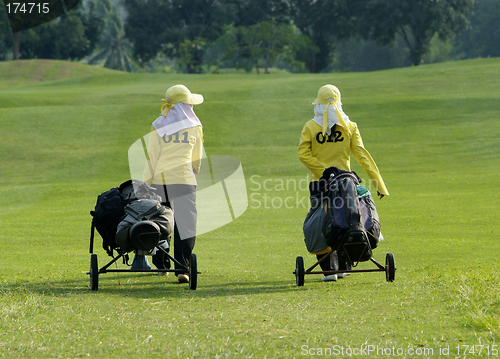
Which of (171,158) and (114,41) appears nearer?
(171,158)

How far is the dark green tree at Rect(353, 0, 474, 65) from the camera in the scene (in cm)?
6347

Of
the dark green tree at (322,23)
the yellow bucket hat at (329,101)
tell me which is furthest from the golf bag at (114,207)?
the dark green tree at (322,23)

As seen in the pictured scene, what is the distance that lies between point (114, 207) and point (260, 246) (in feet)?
12.9

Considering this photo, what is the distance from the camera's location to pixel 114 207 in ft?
21.5

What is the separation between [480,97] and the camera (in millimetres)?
32219

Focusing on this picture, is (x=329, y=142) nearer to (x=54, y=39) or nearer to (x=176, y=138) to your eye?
(x=176, y=138)

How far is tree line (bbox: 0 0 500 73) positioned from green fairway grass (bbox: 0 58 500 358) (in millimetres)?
33371

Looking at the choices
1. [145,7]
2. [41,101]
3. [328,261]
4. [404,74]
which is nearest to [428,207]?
[328,261]

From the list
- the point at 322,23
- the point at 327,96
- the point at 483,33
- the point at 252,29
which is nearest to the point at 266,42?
the point at 252,29

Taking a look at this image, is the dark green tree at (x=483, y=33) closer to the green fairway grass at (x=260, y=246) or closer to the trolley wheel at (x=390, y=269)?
the green fairway grass at (x=260, y=246)

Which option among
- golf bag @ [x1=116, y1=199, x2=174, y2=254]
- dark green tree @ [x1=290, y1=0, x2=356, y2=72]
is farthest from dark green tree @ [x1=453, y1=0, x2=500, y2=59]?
golf bag @ [x1=116, y1=199, x2=174, y2=254]

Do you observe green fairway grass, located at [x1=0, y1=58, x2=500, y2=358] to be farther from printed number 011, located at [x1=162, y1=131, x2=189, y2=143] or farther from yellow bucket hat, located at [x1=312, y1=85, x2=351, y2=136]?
yellow bucket hat, located at [x1=312, y1=85, x2=351, y2=136]

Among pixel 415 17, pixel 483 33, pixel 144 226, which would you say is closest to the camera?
pixel 144 226

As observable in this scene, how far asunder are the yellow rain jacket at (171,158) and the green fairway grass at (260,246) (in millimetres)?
1194
